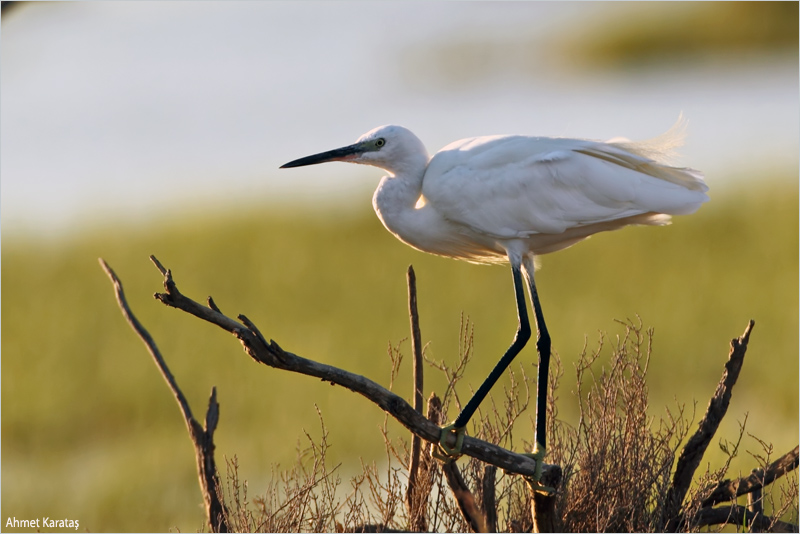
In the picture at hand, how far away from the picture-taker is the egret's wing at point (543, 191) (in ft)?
10.8

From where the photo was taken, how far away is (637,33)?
32.3m

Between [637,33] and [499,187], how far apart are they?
31077mm

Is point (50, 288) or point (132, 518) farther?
point (50, 288)

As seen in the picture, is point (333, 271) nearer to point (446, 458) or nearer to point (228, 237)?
point (228, 237)

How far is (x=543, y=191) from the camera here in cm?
330

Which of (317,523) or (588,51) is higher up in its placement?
(588,51)

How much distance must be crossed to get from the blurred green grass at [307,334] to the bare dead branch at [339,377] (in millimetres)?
2544

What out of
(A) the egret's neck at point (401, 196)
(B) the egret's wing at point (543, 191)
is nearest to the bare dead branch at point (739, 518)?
(B) the egret's wing at point (543, 191)

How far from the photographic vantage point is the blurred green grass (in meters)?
5.93

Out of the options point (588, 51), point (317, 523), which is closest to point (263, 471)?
point (317, 523)

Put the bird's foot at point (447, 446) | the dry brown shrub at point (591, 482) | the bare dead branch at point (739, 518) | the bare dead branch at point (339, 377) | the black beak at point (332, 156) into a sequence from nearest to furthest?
the bare dead branch at point (339, 377), the bird's foot at point (447, 446), the dry brown shrub at point (591, 482), the bare dead branch at point (739, 518), the black beak at point (332, 156)

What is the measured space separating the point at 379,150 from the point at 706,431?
154 cm

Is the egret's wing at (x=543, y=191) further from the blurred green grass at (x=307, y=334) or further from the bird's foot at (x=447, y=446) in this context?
the blurred green grass at (x=307, y=334)

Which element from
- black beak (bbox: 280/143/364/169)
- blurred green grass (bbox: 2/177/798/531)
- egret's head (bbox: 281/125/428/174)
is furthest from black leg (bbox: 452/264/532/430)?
blurred green grass (bbox: 2/177/798/531)
